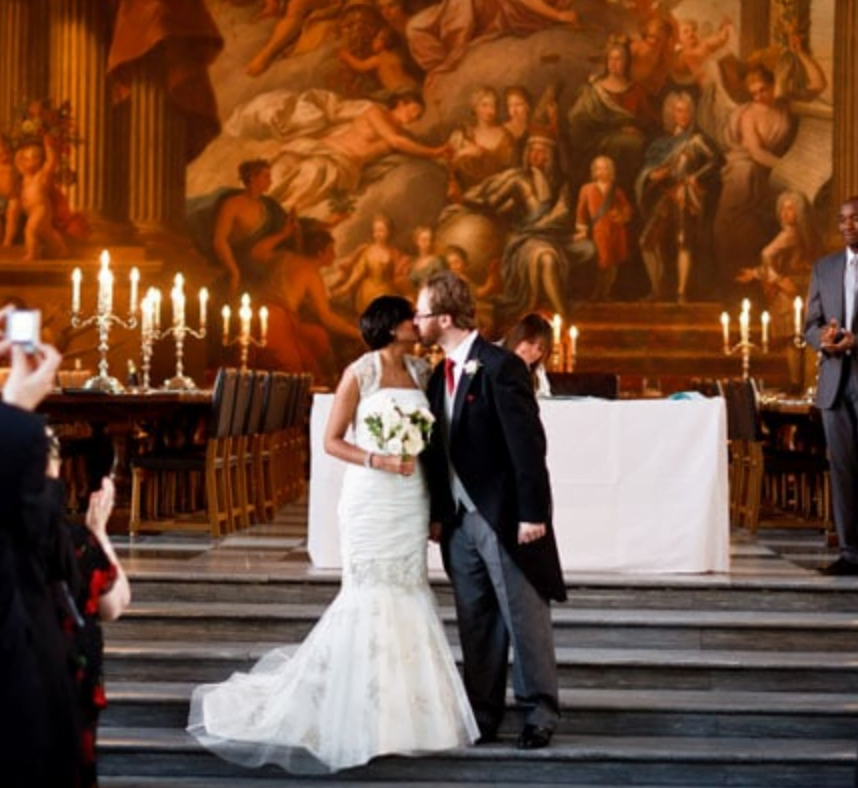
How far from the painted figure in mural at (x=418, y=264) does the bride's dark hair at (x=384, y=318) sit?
11.6 metres

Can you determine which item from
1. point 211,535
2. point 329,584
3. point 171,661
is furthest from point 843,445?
point 211,535

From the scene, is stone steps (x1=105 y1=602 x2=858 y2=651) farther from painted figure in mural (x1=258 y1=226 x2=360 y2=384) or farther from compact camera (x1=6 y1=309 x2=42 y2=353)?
painted figure in mural (x1=258 y1=226 x2=360 y2=384)

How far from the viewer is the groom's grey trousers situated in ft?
20.1

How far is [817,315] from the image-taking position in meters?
8.27

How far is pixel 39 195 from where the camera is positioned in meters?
17.5

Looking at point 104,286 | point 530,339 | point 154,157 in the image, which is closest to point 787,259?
point 154,157

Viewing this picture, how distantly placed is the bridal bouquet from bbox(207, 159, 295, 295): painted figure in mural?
12.0m

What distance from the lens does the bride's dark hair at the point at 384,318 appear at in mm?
6461

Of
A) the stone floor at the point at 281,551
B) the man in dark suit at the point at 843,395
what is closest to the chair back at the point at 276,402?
the stone floor at the point at 281,551

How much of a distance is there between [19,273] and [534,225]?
4845mm

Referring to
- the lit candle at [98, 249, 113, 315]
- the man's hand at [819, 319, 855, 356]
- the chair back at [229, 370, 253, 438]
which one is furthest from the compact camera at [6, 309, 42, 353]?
the chair back at [229, 370, 253, 438]

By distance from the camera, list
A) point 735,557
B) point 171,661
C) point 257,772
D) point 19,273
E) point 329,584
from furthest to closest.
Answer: point 19,273 → point 735,557 → point 329,584 → point 171,661 → point 257,772

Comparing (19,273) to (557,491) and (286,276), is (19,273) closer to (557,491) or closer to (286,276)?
(286,276)

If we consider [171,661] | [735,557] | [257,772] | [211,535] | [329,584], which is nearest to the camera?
[257,772]
